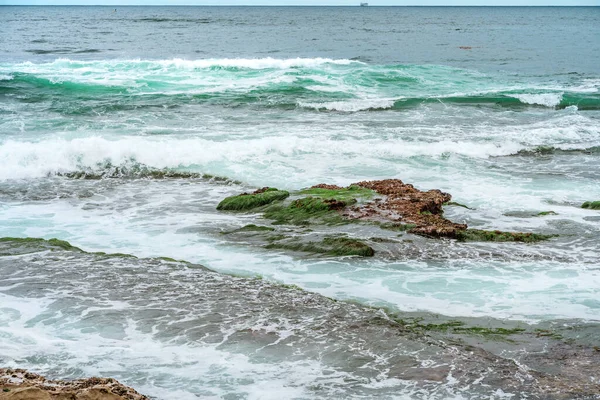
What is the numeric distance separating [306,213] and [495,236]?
2.82m

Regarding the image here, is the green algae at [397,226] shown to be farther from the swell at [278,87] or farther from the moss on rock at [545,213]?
the swell at [278,87]

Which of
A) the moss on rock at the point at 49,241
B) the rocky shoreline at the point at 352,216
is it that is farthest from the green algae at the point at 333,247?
the moss on rock at the point at 49,241

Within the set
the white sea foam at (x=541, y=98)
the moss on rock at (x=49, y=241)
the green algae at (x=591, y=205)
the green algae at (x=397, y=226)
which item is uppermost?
the white sea foam at (x=541, y=98)

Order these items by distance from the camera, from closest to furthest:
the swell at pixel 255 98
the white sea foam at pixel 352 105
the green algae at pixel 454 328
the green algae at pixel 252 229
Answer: the green algae at pixel 454 328 → the green algae at pixel 252 229 → the white sea foam at pixel 352 105 → the swell at pixel 255 98

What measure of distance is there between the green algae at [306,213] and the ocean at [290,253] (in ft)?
0.80

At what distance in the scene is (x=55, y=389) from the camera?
172 inches

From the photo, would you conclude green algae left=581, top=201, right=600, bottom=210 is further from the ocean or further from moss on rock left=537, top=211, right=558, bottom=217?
moss on rock left=537, top=211, right=558, bottom=217

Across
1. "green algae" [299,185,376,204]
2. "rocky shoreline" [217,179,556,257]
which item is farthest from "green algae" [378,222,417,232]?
"green algae" [299,185,376,204]

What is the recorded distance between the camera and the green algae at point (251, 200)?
10.8m

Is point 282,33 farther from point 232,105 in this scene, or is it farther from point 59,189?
point 59,189

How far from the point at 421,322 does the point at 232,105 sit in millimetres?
16693

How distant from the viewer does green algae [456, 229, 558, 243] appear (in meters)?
9.01

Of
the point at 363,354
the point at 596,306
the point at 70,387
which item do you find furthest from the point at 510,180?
the point at 70,387

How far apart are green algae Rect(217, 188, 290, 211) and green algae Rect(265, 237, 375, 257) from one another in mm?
1907
